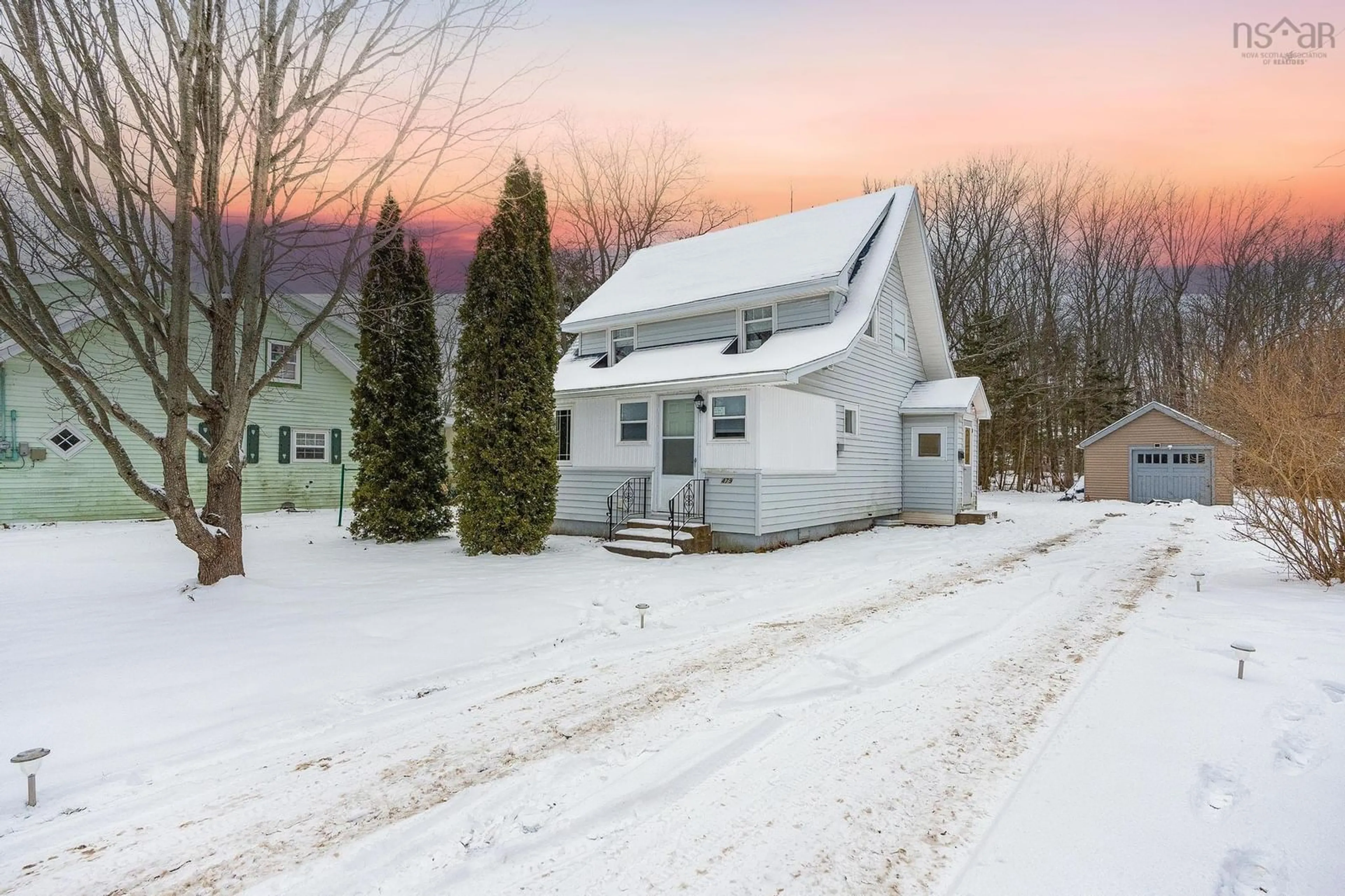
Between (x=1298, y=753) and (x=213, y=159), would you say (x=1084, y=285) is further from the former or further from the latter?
(x=213, y=159)

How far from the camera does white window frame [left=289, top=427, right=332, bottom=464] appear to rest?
18.1m

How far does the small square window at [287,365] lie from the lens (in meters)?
17.5

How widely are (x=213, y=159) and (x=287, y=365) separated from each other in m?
12.7

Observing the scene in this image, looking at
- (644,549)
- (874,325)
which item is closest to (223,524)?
(644,549)

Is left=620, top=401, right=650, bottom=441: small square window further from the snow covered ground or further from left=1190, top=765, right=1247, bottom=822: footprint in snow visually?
left=1190, top=765, right=1247, bottom=822: footprint in snow

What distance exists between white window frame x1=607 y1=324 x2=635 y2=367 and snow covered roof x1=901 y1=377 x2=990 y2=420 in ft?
23.1

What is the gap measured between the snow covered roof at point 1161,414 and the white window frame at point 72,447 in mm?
30154

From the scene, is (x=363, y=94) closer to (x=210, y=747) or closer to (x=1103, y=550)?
(x=210, y=747)

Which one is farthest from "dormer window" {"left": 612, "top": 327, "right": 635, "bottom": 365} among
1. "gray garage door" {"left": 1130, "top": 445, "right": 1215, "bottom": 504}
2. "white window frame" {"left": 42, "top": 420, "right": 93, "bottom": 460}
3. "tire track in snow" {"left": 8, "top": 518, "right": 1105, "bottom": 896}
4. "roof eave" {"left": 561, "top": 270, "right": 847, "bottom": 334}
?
"gray garage door" {"left": 1130, "top": 445, "right": 1215, "bottom": 504}

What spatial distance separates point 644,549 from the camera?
10.6 meters

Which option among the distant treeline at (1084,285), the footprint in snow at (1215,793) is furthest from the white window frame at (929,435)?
the footprint in snow at (1215,793)

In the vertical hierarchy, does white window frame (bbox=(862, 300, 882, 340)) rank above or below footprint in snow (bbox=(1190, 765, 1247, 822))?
above

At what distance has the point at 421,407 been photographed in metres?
12.1

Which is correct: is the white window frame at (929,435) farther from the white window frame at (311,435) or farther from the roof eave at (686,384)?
the white window frame at (311,435)
